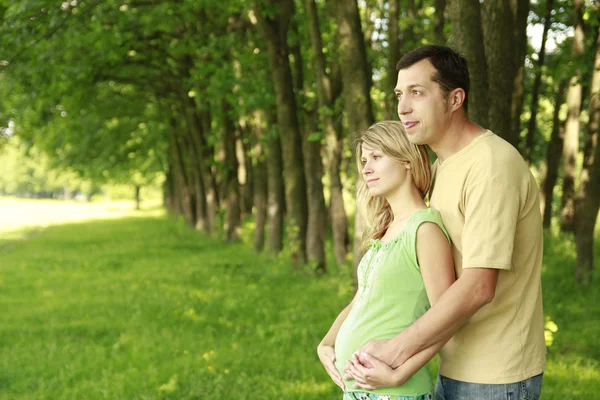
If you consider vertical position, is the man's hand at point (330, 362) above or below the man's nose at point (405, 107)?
below

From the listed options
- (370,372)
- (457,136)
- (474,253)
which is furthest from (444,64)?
(370,372)

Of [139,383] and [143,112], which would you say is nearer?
[139,383]

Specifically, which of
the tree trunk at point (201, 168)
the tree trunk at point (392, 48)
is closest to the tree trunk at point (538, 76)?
the tree trunk at point (392, 48)

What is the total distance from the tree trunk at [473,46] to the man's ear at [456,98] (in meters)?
3.95

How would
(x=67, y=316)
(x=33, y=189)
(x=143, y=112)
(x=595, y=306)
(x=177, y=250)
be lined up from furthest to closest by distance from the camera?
(x=33, y=189) → (x=143, y=112) → (x=177, y=250) → (x=67, y=316) → (x=595, y=306)

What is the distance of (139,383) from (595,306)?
21.6 ft

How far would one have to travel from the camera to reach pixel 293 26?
16.9 m

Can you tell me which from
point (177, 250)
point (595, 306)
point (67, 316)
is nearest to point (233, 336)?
point (67, 316)

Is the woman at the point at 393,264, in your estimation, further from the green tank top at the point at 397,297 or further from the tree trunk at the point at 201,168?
the tree trunk at the point at 201,168

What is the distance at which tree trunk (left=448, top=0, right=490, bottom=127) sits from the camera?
261 inches

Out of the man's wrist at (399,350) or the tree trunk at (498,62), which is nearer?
the man's wrist at (399,350)

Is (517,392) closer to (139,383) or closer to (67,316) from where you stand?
(139,383)

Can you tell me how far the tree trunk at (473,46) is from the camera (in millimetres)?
6625

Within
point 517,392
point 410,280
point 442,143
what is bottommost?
point 517,392
